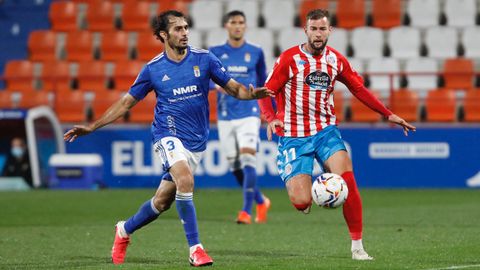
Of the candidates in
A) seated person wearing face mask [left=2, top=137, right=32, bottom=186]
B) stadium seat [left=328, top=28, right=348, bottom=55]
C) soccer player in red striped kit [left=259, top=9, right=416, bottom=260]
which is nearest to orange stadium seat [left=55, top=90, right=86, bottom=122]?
seated person wearing face mask [left=2, top=137, right=32, bottom=186]

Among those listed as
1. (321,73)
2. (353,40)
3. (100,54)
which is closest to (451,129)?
(353,40)

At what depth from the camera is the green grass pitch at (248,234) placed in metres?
9.13

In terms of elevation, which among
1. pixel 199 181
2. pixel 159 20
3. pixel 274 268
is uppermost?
pixel 159 20

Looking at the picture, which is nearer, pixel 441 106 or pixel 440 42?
pixel 441 106

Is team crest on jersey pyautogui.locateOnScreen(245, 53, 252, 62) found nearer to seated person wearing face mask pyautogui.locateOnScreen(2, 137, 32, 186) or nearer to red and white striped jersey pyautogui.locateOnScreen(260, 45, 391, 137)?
red and white striped jersey pyautogui.locateOnScreen(260, 45, 391, 137)

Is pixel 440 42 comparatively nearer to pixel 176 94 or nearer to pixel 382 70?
pixel 382 70

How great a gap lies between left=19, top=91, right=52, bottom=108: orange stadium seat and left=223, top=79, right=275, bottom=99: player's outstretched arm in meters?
12.9

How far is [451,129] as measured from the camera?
19.6m

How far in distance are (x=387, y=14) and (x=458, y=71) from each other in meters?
2.32

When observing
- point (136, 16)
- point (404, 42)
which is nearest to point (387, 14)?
point (404, 42)

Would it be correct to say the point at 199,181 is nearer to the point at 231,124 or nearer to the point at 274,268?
the point at 231,124

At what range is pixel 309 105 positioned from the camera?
9.48 m

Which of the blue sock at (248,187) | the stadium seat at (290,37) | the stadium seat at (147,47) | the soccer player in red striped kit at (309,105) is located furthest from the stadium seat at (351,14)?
the soccer player in red striped kit at (309,105)

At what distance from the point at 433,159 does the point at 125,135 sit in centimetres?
574
